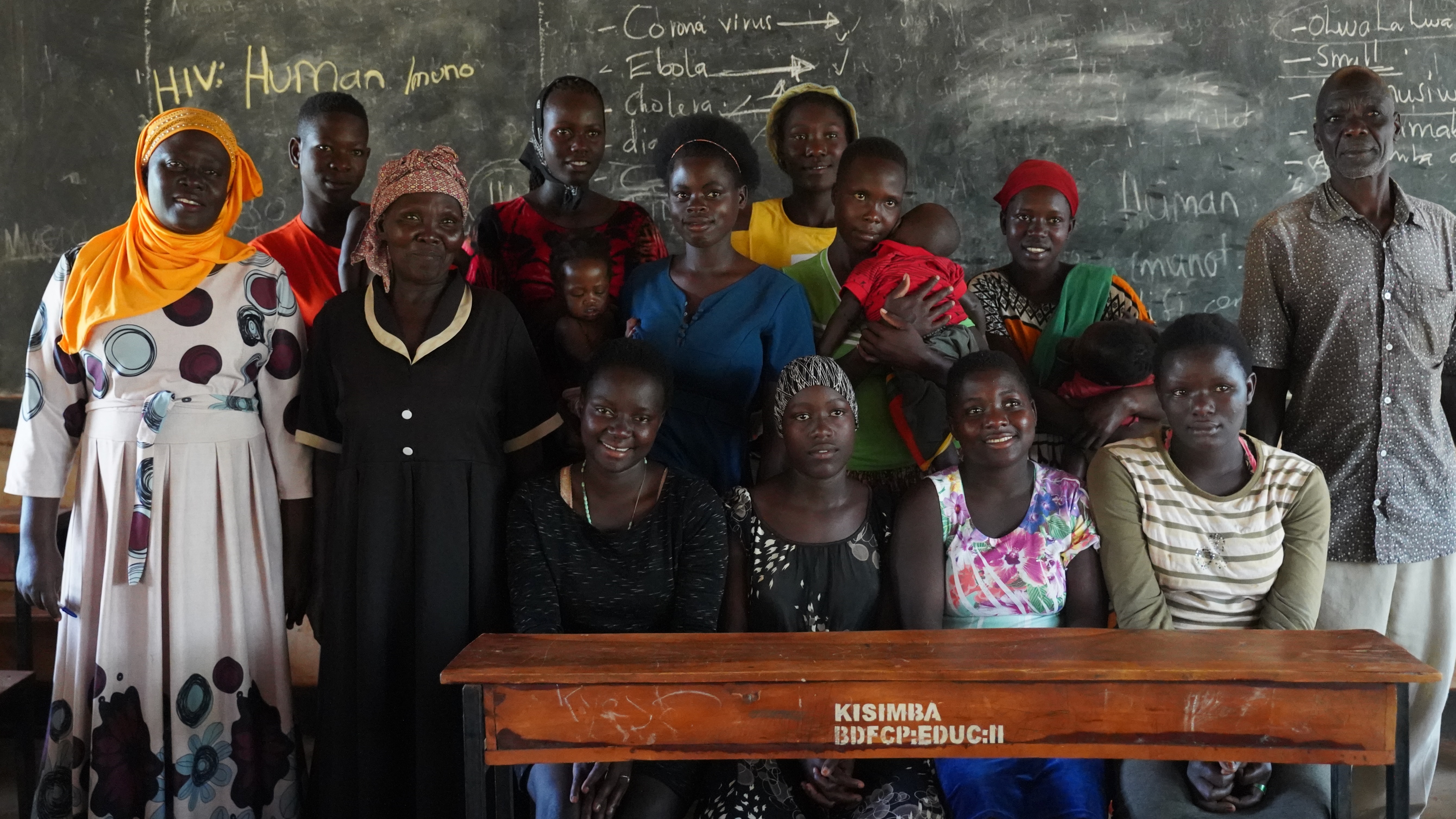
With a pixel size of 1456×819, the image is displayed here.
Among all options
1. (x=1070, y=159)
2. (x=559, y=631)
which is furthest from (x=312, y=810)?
(x=1070, y=159)

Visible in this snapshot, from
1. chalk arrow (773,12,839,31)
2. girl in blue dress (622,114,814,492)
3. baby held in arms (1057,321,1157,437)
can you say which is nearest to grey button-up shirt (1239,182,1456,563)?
baby held in arms (1057,321,1157,437)

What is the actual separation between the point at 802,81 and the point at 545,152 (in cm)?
155

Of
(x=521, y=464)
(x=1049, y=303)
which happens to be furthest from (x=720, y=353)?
(x=1049, y=303)

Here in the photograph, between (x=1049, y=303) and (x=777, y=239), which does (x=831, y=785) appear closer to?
(x=1049, y=303)

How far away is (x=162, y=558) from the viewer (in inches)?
92.3

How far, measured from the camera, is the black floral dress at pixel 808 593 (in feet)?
7.04

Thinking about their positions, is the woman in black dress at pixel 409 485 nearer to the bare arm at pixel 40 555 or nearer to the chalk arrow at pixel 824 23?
the bare arm at pixel 40 555

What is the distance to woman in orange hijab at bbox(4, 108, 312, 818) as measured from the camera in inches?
91.3

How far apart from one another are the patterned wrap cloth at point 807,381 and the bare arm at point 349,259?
107 centimetres

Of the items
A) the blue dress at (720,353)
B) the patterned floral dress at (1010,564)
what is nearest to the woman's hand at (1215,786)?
the patterned floral dress at (1010,564)

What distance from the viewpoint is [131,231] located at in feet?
7.79

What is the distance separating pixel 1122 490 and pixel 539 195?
1.62 meters

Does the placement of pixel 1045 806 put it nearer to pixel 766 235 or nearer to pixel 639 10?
pixel 766 235

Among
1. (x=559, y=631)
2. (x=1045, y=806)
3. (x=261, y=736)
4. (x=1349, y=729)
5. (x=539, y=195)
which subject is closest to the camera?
(x=1349, y=729)
